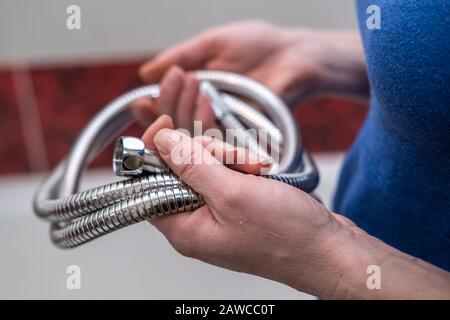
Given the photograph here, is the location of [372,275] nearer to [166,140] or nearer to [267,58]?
[166,140]

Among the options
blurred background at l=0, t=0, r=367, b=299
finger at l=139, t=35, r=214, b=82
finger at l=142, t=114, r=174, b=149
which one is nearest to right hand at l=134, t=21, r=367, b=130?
finger at l=139, t=35, r=214, b=82

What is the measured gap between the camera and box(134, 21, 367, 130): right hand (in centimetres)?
38

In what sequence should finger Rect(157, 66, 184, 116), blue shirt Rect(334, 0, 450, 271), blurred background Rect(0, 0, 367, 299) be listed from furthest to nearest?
1. blurred background Rect(0, 0, 367, 299)
2. finger Rect(157, 66, 184, 116)
3. blue shirt Rect(334, 0, 450, 271)

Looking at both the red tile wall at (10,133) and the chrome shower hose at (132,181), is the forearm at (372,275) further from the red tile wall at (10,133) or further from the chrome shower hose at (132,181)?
the red tile wall at (10,133)

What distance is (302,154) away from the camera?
32 cm

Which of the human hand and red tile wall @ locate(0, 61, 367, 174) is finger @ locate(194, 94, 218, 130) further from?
red tile wall @ locate(0, 61, 367, 174)

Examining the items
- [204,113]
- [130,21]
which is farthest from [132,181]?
[130,21]

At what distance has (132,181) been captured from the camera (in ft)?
0.79

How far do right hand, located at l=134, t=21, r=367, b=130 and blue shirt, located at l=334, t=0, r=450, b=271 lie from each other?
0.27 ft

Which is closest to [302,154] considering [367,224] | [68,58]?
[367,224]

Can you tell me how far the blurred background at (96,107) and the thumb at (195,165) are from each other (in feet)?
1.09

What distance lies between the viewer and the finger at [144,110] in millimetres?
364

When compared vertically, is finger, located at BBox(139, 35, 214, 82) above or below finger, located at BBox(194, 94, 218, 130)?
above

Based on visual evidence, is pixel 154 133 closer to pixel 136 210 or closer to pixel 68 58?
pixel 136 210
